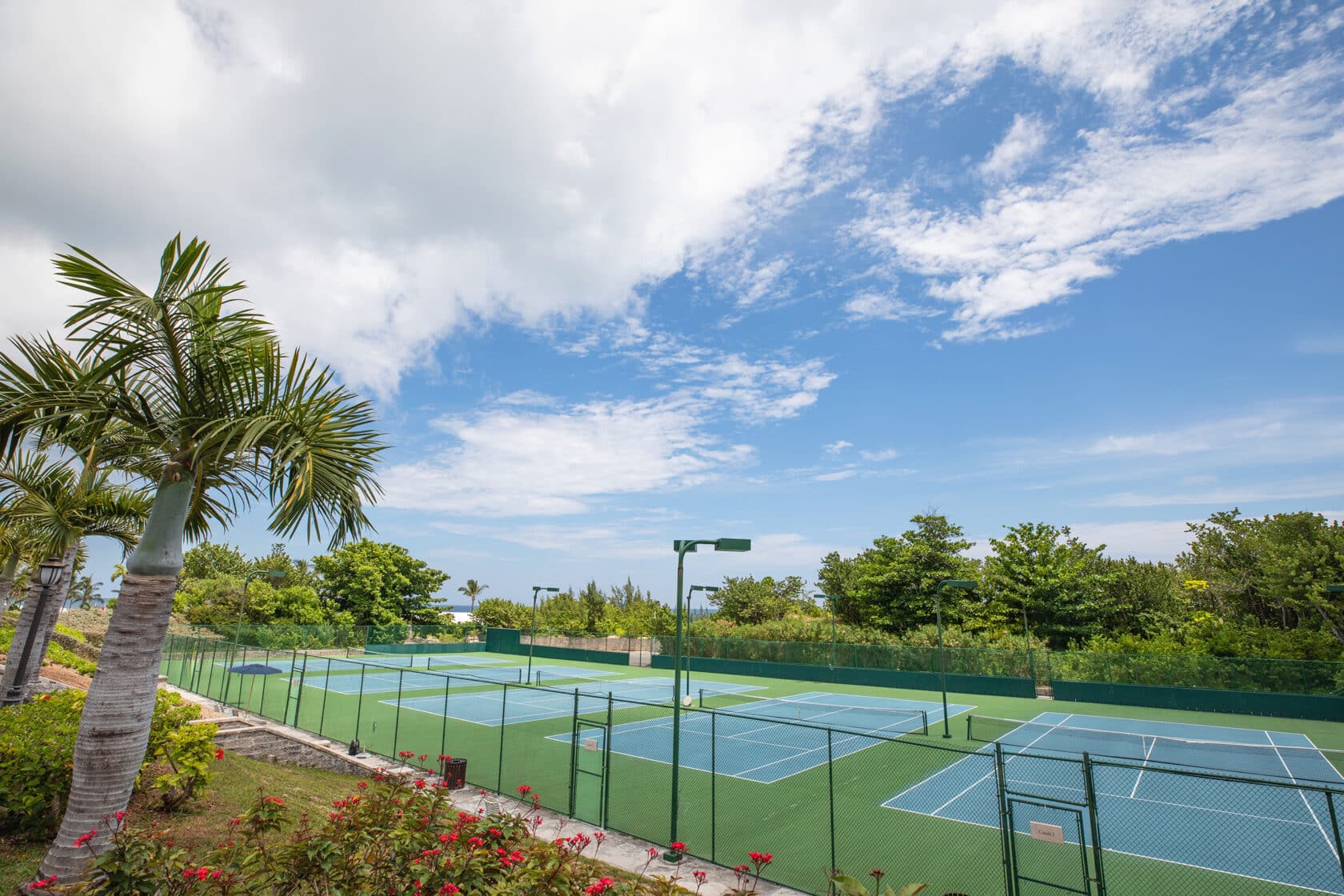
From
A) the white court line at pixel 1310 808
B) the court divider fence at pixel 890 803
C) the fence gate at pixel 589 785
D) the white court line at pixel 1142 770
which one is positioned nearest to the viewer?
the court divider fence at pixel 890 803

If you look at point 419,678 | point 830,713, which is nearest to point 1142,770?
point 830,713

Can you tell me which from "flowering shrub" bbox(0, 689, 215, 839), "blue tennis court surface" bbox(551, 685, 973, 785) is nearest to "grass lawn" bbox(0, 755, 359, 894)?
"flowering shrub" bbox(0, 689, 215, 839)

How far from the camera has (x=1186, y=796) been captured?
16828 mm

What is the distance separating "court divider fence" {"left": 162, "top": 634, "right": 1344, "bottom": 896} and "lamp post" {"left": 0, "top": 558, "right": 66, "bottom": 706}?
19.8ft

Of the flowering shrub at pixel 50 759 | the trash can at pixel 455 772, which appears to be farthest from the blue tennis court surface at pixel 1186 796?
the flowering shrub at pixel 50 759

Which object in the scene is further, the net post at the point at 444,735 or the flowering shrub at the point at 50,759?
the net post at the point at 444,735

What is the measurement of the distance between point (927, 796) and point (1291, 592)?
3271 cm

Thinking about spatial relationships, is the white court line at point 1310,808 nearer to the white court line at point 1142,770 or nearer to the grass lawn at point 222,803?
the white court line at point 1142,770

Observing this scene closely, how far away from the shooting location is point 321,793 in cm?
1343

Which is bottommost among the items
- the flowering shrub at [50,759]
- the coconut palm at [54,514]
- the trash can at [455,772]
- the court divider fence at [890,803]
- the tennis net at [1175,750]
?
the court divider fence at [890,803]

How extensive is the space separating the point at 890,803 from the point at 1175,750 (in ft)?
42.7

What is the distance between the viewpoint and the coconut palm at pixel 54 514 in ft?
42.1

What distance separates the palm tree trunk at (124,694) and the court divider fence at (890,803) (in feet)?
18.2

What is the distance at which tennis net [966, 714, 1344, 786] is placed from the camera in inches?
736
